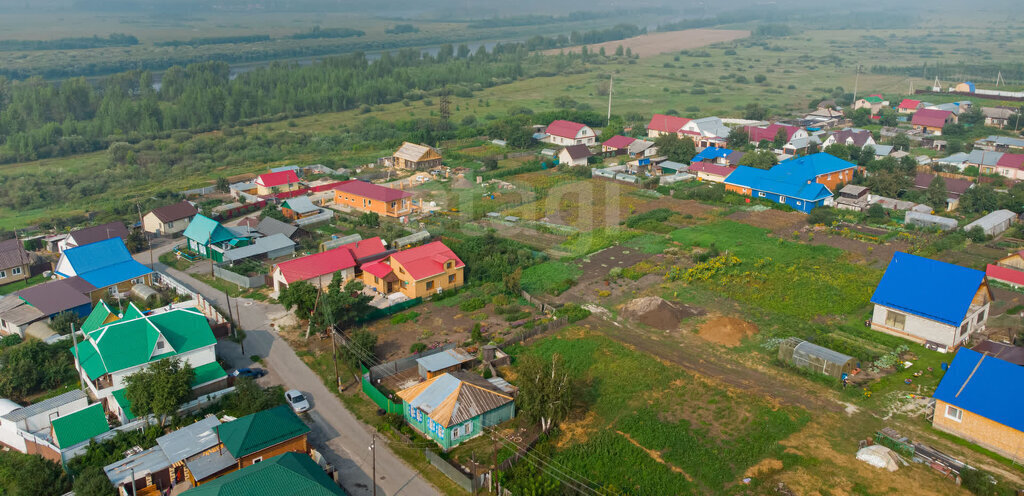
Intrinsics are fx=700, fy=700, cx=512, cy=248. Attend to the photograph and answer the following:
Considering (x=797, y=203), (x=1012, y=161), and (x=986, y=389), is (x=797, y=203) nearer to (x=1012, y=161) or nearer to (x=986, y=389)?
(x=1012, y=161)

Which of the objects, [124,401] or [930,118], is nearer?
[124,401]

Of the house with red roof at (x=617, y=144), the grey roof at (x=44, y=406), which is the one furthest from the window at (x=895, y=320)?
the house with red roof at (x=617, y=144)

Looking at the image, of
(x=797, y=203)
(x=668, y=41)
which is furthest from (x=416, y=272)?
A: (x=668, y=41)

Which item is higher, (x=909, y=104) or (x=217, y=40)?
(x=217, y=40)

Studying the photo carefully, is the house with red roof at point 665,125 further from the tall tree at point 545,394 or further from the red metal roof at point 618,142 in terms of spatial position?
the tall tree at point 545,394

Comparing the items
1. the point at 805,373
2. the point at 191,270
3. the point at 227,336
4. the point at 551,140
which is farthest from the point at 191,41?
the point at 805,373

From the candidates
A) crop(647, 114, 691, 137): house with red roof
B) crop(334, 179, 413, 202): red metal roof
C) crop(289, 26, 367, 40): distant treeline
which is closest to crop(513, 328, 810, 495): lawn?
crop(334, 179, 413, 202): red metal roof

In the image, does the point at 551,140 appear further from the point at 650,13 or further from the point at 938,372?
the point at 650,13

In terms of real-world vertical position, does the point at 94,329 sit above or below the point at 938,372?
above
